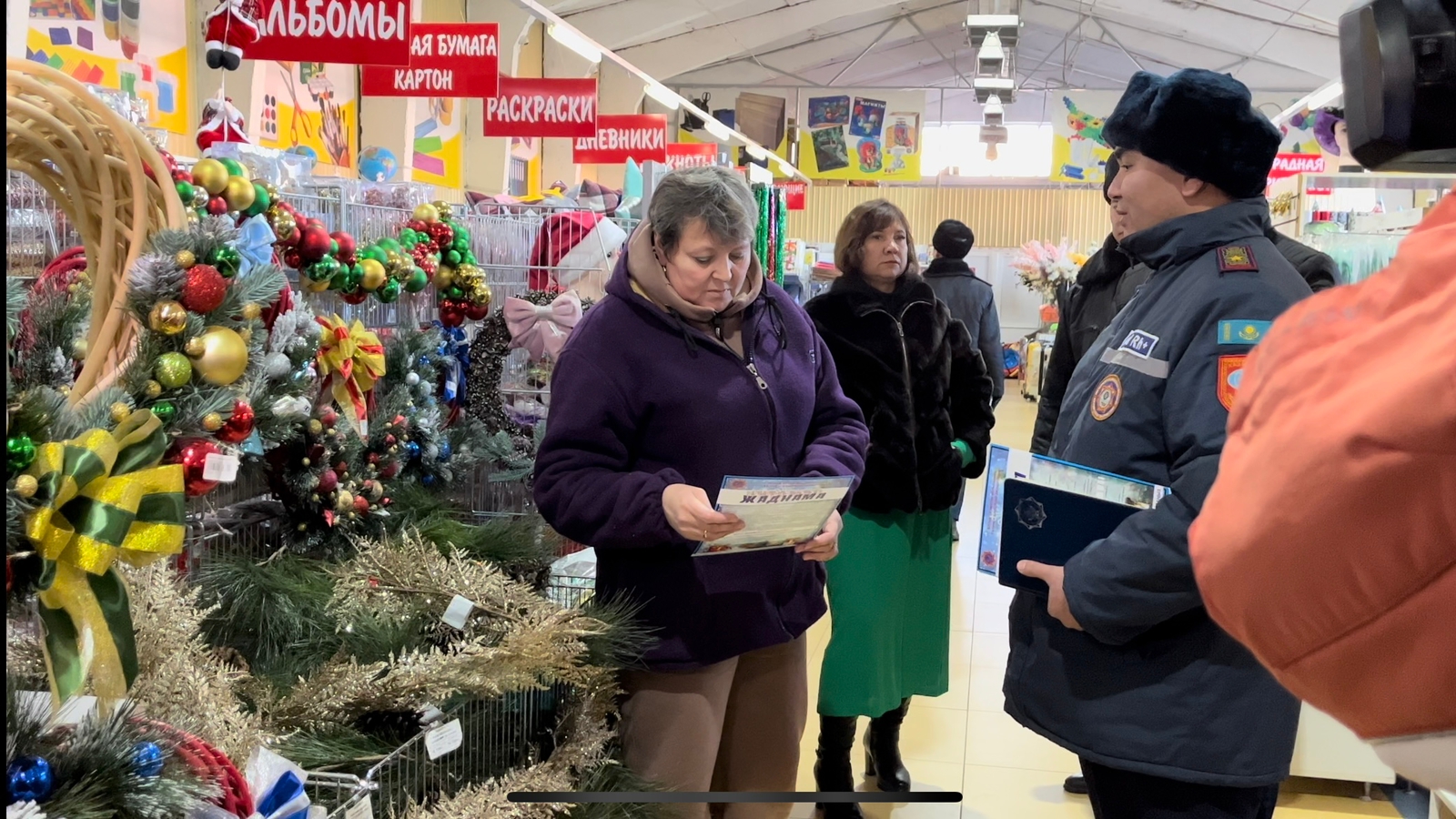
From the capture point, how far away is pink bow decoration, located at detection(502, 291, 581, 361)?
3.24m

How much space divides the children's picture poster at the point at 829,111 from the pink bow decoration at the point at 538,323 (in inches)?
625

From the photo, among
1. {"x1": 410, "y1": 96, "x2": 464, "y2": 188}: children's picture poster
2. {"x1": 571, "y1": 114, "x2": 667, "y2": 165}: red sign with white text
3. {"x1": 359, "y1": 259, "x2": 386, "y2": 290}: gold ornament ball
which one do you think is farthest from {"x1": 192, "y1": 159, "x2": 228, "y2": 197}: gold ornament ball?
{"x1": 410, "y1": 96, "x2": 464, "y2": 188}: children's picture poster

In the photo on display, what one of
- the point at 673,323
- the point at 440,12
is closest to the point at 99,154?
the point at 673,323

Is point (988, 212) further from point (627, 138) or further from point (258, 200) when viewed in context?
point (258, 200)

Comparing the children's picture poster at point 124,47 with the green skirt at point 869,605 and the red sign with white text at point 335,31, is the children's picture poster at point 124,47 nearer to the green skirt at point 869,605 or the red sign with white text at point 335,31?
the red sign with white text at point 335,31

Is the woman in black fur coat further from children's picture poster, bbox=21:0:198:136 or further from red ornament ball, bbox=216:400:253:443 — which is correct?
children's picture poster, bbox=21:0:198:136

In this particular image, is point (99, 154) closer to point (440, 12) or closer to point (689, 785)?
point (689, 785)

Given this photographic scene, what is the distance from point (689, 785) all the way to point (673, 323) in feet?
2.62

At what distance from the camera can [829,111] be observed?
1858cm

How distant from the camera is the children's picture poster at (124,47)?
5.61 m

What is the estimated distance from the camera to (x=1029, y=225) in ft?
69.5

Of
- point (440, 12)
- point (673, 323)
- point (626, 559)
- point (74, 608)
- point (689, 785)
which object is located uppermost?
point (440, 12)

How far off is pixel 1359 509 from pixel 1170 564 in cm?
117

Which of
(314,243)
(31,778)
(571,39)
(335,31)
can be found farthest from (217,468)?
(571,39)
